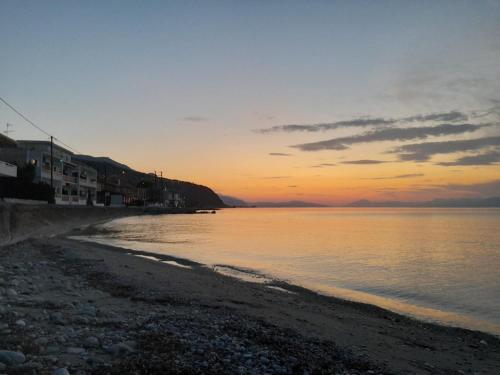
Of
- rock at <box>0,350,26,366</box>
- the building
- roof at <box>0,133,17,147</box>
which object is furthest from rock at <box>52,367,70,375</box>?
roof at <box>0,133,17,147</box>

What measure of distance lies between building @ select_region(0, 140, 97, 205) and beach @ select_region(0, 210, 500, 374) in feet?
180

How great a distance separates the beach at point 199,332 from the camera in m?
6.88

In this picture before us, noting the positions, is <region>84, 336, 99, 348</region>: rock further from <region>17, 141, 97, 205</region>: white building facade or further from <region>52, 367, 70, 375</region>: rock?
<region>17, 141, 97, 205</region>: white building facade

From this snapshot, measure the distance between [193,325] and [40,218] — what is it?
34.1 meters

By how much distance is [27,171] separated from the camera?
5950 cm

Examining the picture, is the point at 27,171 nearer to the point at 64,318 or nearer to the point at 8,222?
the point at 8,222

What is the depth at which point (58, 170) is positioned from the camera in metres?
75.6

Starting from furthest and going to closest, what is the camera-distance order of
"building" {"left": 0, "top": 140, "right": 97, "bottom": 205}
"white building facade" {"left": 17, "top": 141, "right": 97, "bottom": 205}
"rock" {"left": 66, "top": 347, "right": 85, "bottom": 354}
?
1. "white building facade" {"left": 17, "top": 141, "right": 97, "bottom": 205}
2. "building" {"left": 0, "top": 140, "right": 97, "bottom": 205}
3. "rock" {"left": 66, "top": 347, "right": 85, "bottom": 354}

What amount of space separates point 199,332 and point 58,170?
75.1 meters

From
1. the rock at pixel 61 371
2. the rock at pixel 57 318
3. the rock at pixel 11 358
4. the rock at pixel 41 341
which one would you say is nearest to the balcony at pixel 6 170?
the rock at pixel 57 318

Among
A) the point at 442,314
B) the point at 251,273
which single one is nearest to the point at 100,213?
the point at 251,273

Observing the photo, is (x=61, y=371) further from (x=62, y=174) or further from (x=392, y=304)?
(x=62, y=174)

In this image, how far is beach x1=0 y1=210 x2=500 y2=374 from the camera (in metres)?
6.88

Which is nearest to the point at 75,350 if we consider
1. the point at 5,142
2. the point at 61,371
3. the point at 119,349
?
the point at 119,349
